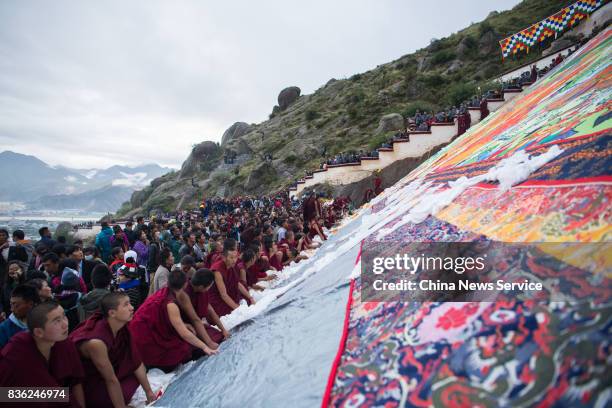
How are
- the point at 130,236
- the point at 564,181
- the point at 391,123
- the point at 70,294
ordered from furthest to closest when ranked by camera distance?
the point at 391,123 < the point at 130,236 < the point at 70,294 < the point at 564,181

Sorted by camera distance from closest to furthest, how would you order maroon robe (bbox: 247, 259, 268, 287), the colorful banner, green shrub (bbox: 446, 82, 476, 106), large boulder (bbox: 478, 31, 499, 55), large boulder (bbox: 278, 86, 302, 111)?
maroon robe (bbox: 247, 259, 268, 287), the colorful banner, green shrub (bbox: 446, 82, 476, 106), large boulder (bbox: 478, 31, 499, 55), large boulder (bbox: 278, 86, 302, 111)

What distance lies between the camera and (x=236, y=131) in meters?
50.2

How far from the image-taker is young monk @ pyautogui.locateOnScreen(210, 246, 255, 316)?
399 cm

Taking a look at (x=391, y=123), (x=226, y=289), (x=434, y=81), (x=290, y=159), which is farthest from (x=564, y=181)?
(x=434, y=81)

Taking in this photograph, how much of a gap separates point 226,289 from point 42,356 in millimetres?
2220

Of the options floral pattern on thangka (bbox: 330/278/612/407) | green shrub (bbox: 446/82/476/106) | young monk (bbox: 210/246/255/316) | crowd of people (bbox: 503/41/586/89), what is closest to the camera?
floral pattern on thangka (bbox: 330/278/612/407)

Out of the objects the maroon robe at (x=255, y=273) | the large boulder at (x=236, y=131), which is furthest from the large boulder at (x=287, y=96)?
the maroon robe at (x=255, y=273)

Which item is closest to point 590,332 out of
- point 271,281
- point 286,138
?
point 271,281

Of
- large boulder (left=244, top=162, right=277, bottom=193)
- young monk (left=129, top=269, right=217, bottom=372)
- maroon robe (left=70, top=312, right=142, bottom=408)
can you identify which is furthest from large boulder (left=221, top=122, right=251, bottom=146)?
maroon robe (left=70, top=312, right=142, bottom=408)

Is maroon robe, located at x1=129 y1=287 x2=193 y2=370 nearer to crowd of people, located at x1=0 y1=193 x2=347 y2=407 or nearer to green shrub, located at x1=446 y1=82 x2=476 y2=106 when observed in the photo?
crowd of people, located at x1=0 y1=193 x2=347 y2=407

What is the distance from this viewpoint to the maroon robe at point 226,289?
4.14 metres

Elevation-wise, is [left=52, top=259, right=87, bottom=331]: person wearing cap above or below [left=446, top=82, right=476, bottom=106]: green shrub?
below

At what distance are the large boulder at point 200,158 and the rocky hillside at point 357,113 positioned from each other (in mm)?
179

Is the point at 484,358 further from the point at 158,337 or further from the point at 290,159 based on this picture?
the point at 290,159
